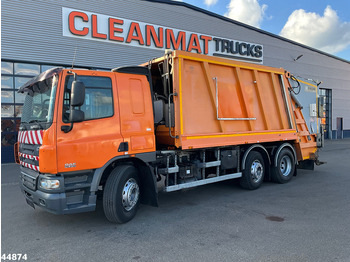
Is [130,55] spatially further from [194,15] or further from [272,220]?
[272,220]

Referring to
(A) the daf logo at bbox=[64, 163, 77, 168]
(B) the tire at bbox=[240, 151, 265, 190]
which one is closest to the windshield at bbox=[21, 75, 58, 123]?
(A) the daf logo at bbox=[64, 163, 77, 168]

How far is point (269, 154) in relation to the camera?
24.8ft

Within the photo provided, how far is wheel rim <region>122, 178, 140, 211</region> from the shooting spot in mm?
4545

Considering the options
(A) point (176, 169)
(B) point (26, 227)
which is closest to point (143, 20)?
(A) point (176, 169)

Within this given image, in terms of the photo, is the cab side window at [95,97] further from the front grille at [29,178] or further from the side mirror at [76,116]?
the front grille at [29,178]

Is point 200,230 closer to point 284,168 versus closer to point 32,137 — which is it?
point 32,137

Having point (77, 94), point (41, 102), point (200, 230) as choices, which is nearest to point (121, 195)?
point (200, 230)

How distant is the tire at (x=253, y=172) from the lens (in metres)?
6.62

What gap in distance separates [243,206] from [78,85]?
12.8 feet

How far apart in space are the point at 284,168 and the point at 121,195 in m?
5.32

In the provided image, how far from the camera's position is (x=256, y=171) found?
6902 mm

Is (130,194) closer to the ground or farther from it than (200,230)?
farther from it

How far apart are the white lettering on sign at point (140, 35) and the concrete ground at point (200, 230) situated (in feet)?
29.9

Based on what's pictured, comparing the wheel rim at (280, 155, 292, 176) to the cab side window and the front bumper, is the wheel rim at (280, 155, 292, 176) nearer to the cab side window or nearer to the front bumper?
the cab side window
